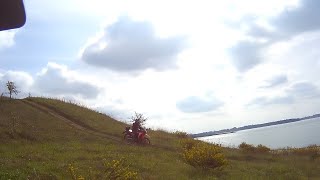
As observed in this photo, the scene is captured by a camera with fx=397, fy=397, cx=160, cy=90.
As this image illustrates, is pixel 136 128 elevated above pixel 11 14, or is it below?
above

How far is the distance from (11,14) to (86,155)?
779 inches

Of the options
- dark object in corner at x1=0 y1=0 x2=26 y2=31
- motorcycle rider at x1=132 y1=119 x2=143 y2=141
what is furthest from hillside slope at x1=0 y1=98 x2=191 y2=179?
dark object in corner at x1=0 y1=0 x2=26 y2=31

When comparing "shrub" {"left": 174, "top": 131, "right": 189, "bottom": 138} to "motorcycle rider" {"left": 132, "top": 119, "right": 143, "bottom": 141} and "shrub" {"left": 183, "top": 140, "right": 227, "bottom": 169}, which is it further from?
"shrub" {"left": 183, "top": 140, "right": 227, "bottom": 169}

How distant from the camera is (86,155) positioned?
21062 millimetres

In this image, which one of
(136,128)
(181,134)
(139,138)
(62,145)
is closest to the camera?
(62,145)

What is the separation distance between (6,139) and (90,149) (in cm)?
573

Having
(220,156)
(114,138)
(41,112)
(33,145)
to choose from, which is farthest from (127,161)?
(41,112)

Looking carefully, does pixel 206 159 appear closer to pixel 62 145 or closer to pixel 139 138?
pixel 62 145

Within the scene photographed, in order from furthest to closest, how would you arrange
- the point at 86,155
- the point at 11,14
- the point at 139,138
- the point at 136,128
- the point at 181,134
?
the point at 181,134, the point at 136,128, the point at 139,138, the point at 86,155, the point at 11,14

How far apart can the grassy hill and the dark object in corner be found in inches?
365

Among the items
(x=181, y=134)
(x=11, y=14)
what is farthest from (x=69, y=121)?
(x=11, y=14)

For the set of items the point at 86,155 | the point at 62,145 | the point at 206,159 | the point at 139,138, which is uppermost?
the point at 139,138

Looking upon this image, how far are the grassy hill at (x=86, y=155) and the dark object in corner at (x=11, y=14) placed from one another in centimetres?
927

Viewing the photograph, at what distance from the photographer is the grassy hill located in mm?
16827
